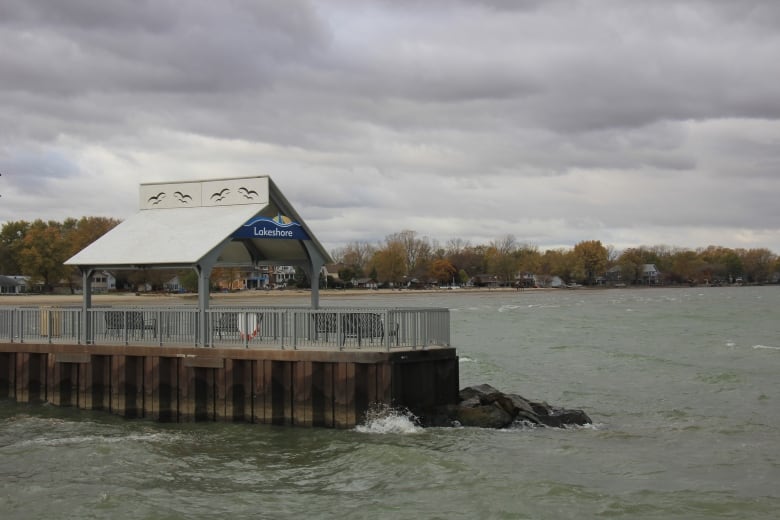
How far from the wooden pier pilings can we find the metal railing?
2.20 feet

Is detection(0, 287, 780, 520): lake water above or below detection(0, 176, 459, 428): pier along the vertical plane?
below

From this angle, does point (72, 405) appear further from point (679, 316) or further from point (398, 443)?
point (679, 316)

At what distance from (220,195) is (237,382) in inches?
296

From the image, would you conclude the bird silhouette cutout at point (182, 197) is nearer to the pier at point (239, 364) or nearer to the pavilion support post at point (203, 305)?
the pier at point (239, 364)

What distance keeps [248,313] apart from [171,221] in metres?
5.79

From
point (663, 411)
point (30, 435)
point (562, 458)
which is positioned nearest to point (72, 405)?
point (30, 435)

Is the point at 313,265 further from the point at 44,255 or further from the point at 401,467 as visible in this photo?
the point at 44,255

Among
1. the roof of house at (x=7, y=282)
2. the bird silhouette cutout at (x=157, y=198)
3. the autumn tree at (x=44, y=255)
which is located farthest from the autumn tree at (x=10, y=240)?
the bird silhouette cutout at (x=157, y=198)

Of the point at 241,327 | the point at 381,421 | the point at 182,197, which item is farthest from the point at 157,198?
the point at 381,421

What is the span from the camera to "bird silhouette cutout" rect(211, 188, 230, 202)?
26.7 meters

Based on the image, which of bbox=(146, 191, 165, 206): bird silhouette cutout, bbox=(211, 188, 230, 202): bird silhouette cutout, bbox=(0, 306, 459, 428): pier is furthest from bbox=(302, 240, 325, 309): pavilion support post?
bbox=(146, 191, 165, 206): bird silhouette cutout

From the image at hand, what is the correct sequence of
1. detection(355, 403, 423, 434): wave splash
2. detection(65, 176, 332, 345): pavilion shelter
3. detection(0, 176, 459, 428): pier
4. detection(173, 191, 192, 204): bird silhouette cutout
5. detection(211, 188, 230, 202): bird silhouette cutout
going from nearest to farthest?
detection(355, 403, 423, 434): wave splash < detection(0, 176, 459, 428): pier < detection(65, 176, 332, 345): pavilion shelter < detection(211, 188, 230, 202): bird silhouette cutout < detection(173, 191, 192, 204): bird silhouette cutout

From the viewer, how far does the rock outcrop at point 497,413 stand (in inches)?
853

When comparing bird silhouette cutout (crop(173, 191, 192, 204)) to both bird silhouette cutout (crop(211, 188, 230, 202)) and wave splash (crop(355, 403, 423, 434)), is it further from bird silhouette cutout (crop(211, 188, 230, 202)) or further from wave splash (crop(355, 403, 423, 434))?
wave splash (crop(355, 403, 423, 434))
